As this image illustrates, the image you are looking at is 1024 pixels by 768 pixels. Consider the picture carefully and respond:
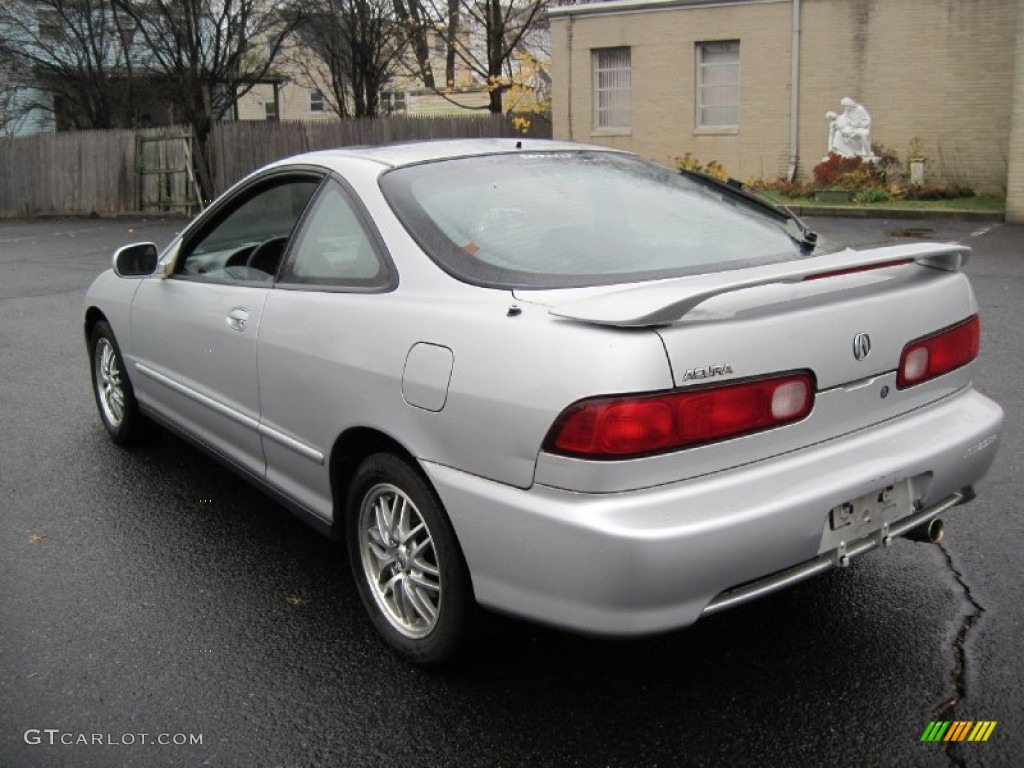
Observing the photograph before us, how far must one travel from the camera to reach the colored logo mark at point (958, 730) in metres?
2.75

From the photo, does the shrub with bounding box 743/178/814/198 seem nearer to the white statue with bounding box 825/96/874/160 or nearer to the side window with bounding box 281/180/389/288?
the white statue with bounding box 825/96/874/160

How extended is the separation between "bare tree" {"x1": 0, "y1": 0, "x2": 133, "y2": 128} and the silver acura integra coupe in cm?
2635

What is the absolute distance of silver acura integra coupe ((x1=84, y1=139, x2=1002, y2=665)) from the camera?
8.38 ft

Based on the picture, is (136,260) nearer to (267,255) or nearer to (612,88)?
(267,255)

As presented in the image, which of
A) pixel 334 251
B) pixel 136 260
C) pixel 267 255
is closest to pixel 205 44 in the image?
pixel 136 260

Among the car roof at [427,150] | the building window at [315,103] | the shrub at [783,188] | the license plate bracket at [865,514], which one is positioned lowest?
the license plate bracket at [865,514]

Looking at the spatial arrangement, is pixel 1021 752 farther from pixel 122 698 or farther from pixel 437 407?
pixel 122 698

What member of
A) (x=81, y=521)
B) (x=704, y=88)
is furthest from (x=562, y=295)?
(x=704, y=88)

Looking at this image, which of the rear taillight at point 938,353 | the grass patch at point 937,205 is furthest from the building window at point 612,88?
the rear taillight at point 938,353

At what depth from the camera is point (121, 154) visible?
79.4ft

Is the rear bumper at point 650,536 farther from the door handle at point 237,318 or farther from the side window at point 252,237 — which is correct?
the side window at point 252,237

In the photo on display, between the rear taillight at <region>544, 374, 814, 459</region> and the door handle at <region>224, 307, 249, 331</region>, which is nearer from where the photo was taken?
the rear taillight at <region>544, 374, 814, 459</region>

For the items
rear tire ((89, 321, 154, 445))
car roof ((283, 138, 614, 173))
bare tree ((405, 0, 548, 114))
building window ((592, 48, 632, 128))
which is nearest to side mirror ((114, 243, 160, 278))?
rear tire ((89, 321, 154, 445))

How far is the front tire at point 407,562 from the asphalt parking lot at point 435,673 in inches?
4.0
